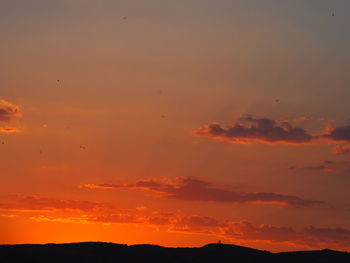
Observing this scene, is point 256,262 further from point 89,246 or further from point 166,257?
point 89,246

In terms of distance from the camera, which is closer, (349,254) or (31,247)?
(349,254)

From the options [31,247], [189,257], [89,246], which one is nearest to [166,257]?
[189,257]

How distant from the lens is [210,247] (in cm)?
13300

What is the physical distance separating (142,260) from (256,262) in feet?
66.7

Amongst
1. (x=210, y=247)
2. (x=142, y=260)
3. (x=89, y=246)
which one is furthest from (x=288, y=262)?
(x=89, y=246)

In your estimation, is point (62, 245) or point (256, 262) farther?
point (62, 245)

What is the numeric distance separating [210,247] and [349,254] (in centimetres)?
2430

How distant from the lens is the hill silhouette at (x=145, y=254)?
128m

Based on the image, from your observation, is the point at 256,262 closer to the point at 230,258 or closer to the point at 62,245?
the point at 230,258

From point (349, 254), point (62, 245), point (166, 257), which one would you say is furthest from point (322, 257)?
point (62, 245)

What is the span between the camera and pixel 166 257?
→ 132750 millimetres

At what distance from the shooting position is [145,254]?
134m

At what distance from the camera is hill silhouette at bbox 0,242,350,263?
422 ft

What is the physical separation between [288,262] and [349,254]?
10.4 metres
